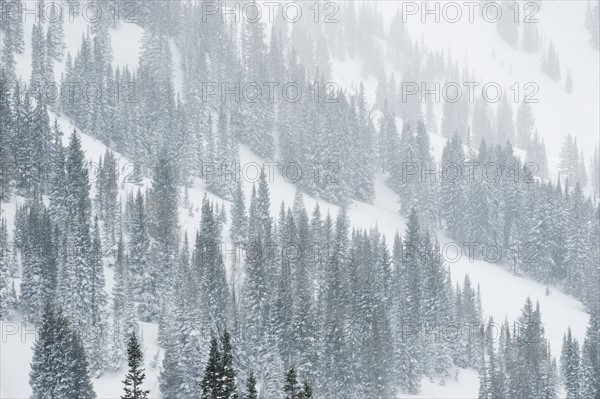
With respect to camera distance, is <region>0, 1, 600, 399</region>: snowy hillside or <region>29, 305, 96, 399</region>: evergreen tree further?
<region>0, 1, 600, 399</region>: snowy hillside

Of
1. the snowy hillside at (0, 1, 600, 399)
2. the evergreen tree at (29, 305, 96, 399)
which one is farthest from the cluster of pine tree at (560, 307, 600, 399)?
the evergreen tree at (29, 305, 96, 399)

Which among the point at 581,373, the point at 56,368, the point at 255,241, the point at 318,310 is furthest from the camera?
the point at 255,241

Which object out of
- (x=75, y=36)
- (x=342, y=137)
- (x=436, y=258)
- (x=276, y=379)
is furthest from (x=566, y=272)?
(x=75, y=36)

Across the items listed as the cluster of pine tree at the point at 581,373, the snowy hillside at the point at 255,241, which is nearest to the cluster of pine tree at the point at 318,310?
the snowy hillside at the point at 255,241

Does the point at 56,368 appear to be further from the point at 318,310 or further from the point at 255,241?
the point at 255,241

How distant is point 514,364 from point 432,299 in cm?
1815

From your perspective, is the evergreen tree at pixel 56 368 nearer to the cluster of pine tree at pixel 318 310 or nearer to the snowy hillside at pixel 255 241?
the snowy hillside at pixel 255 241

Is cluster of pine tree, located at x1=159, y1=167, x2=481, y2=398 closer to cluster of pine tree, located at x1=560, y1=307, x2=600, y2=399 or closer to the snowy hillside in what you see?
the snowy hillside

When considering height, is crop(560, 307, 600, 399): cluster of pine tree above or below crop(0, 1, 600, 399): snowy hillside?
below

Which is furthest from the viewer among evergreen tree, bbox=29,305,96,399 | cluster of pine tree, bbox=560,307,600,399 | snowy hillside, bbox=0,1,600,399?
cluster of pine tree, bbox=560,307,600,399

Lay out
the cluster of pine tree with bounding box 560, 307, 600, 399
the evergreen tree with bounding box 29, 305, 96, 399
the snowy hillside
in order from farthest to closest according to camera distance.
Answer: the cluster of pine tree with bounding box 560, 307, 600, 399
the snowy hillside
the evergreen tree with bounding box 29, 305, 96, 399

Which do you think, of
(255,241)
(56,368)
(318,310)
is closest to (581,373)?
(318,310)

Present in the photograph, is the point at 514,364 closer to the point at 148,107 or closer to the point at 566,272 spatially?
the point at 566,272

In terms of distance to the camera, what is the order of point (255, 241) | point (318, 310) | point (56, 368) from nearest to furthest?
point (56, 368)
point (318, 310)
point (255, 241)
